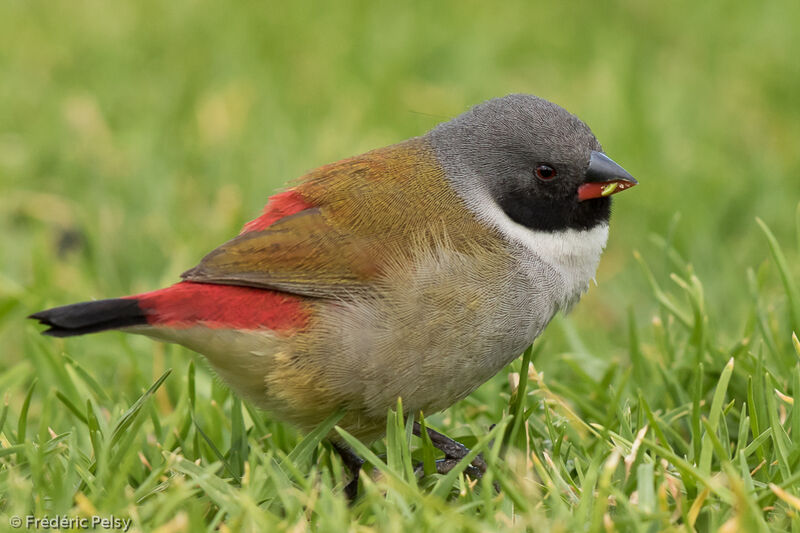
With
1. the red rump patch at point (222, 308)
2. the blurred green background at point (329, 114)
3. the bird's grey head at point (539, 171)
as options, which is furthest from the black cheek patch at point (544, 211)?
the blurred green background at point (329, 114)

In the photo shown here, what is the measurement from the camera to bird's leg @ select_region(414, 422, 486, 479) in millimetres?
3449

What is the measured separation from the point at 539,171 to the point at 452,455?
1.00 meters

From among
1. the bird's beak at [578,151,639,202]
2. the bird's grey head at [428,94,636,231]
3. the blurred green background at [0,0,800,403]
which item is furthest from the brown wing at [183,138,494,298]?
the blurred green background at [0,0,800,403]

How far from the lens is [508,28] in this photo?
26.6ft

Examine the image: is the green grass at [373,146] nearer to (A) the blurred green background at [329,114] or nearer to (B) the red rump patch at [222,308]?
(A) the blurred green background at [329,114]

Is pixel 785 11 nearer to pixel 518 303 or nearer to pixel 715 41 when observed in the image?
pixel 715 41

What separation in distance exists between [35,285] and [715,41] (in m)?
5.15

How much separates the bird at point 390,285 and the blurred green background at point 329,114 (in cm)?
93

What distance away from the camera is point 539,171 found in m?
3.66

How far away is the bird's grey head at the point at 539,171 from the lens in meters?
3.63

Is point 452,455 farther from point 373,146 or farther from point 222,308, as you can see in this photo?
point 373,146

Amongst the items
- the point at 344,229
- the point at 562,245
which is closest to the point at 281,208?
the point at 344,229

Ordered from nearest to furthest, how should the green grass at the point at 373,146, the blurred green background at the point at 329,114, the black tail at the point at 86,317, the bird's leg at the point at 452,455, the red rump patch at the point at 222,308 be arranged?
the green grass at the point at 373,146, the black tail at the point at 86,317, the red rump patch at the point at 222,308, the bird's leg at the point at 452,455, the blurred green background at the point at 329,114

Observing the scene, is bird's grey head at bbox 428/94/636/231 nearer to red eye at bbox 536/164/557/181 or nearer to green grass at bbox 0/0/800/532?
red eye at bbox 536/164/557/181
